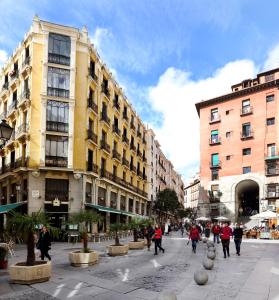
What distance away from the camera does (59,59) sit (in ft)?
110

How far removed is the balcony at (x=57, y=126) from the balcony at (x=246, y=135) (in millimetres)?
23349

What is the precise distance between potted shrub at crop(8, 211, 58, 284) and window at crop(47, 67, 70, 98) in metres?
22.5

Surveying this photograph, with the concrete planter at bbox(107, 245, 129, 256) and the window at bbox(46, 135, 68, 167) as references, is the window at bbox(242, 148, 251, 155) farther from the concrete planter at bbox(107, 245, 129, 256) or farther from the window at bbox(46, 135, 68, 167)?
the concrete planter at bbox(107, 245, 129, 256)

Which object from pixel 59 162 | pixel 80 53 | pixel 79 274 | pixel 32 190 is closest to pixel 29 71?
pixel 80 53

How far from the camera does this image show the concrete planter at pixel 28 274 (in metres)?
10.5

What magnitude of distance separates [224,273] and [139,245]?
1117 cm

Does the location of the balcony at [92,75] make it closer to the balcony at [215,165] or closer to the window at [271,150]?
the balcony at [215,165]

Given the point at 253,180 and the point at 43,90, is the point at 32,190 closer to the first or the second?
the point at 43,90

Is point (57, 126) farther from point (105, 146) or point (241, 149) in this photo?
point (241, 149)

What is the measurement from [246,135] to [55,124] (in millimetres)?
24684

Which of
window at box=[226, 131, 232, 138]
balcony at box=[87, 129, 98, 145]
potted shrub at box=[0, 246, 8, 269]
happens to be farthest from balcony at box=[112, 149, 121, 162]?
potted shrub at box=[0, 246, 8, 269]

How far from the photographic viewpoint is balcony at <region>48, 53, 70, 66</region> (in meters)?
33.3

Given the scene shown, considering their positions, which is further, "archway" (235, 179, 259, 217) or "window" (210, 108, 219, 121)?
"window" (210, 108, 219, 121)

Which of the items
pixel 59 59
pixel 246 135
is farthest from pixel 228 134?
pixel 59 59
